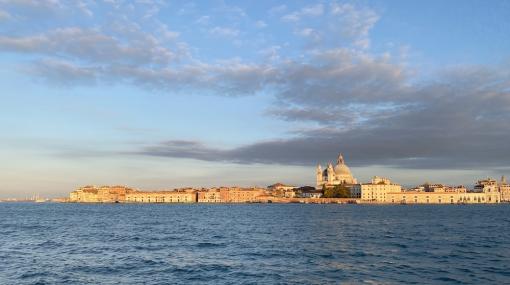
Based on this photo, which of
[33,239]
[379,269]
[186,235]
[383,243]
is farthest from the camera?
[186,235]

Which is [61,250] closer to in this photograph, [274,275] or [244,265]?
[244,265]

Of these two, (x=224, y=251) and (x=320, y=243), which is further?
(x=320, y=243)

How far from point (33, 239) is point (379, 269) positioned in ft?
102

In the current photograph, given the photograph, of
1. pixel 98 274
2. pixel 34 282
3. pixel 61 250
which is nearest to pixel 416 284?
pixel 98 274

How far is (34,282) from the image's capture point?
2520 centimetres

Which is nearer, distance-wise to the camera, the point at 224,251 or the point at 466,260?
the point at 466,260

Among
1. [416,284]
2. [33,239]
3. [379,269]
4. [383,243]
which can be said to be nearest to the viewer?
[416,284]

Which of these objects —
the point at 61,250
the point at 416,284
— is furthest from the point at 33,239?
the point at 416,284

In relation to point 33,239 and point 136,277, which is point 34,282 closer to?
point 136,277

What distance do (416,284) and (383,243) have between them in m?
18.0

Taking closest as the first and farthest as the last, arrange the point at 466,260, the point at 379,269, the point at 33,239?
the point at 379,269
the point at 466,260
the point at 33,239

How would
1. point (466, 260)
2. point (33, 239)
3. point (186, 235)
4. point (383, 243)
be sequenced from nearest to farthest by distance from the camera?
point (466, 260)
point (383, 243)
point (33, 239)
point (186, 235)

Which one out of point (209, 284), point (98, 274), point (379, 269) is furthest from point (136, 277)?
point (379, 269)

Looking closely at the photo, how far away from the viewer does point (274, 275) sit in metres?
27.0
